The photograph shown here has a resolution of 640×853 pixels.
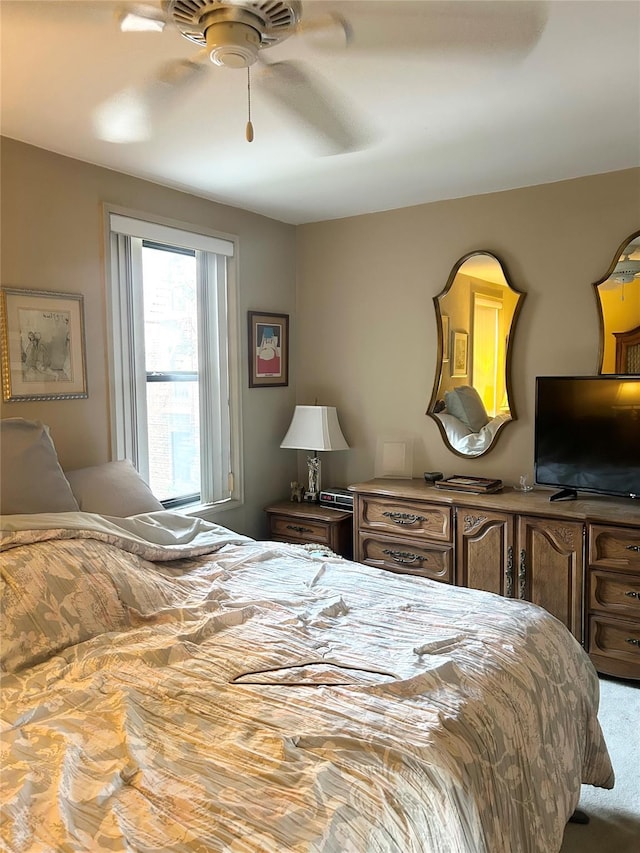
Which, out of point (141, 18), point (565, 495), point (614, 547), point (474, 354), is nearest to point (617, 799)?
point (614, 547)

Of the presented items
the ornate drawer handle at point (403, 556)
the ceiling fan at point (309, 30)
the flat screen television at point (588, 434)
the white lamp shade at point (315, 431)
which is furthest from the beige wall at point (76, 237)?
the flat screen television at point (588, 434)

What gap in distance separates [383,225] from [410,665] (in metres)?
3.00

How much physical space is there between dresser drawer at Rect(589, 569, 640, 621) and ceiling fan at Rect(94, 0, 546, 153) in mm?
2214

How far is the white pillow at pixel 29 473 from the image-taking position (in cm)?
234

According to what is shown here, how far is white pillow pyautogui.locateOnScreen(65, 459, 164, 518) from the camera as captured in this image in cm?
270

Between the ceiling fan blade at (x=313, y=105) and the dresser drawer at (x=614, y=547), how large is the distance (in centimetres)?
205

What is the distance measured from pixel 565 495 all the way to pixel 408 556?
2.96 ft

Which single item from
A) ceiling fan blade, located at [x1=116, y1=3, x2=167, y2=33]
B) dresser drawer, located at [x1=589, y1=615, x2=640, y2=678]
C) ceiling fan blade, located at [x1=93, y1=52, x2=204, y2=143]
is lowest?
dresser drawer, located at [x1=589, y1=615, x2=640, y2=678]

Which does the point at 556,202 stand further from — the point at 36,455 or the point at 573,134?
the point at 36,455

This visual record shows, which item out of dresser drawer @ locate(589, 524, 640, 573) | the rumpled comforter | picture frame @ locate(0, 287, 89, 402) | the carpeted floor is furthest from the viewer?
dresser drawer @ locate(589, 524, 640, 573)

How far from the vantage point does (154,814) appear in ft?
3.85

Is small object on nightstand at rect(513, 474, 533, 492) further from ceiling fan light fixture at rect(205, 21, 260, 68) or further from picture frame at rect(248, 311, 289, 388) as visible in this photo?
ceiling fan light fixture at rect(205, 21, 260, 68)

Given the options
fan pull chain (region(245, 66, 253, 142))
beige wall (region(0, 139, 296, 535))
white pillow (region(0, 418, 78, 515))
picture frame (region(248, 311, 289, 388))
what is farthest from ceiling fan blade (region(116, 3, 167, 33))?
picture frame (region(248, 311, 289, 388))

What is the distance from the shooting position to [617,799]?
2.25 m
